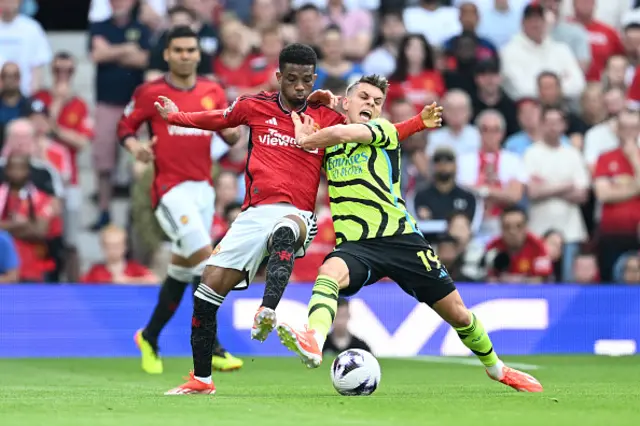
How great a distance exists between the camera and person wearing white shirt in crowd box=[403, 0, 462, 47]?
1816 cm

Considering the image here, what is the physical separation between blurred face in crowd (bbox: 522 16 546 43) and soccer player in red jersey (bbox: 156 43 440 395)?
371 inches

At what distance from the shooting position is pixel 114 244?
14219mm

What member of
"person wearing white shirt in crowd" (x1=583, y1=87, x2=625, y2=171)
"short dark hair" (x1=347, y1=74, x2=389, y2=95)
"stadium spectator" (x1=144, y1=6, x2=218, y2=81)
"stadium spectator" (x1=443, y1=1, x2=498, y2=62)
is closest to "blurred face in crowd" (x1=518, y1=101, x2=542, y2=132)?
"person wearing white shirt in crowd" (x1=583, y1=87, x2=625, y2=171)

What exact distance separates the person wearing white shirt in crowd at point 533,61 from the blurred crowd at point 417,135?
0.07ft

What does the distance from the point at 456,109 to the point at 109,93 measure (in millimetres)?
4398

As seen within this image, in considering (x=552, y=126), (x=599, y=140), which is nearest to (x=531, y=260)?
(x=552, y=126)

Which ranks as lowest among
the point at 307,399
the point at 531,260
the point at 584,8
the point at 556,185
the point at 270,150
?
the point at 531,260

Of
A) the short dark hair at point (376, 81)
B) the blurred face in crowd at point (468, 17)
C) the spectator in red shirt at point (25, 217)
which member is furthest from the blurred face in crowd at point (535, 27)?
the short dark hair at point (376, 81)

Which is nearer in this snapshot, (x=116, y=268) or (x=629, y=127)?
(x=116, y=268)

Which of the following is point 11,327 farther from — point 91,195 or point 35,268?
point 91,195

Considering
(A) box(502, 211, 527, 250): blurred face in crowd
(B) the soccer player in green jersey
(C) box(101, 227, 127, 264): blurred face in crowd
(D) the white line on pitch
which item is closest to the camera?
(B) the soccer player in green jersey

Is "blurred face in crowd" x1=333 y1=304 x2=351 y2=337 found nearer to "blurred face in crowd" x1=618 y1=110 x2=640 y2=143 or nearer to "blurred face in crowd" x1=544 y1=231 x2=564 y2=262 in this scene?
"blurred face in crowd" x1=544 y1=231 x2=564 y2=262

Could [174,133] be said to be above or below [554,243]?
above

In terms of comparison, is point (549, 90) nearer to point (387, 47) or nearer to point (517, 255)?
point (387, 47)
